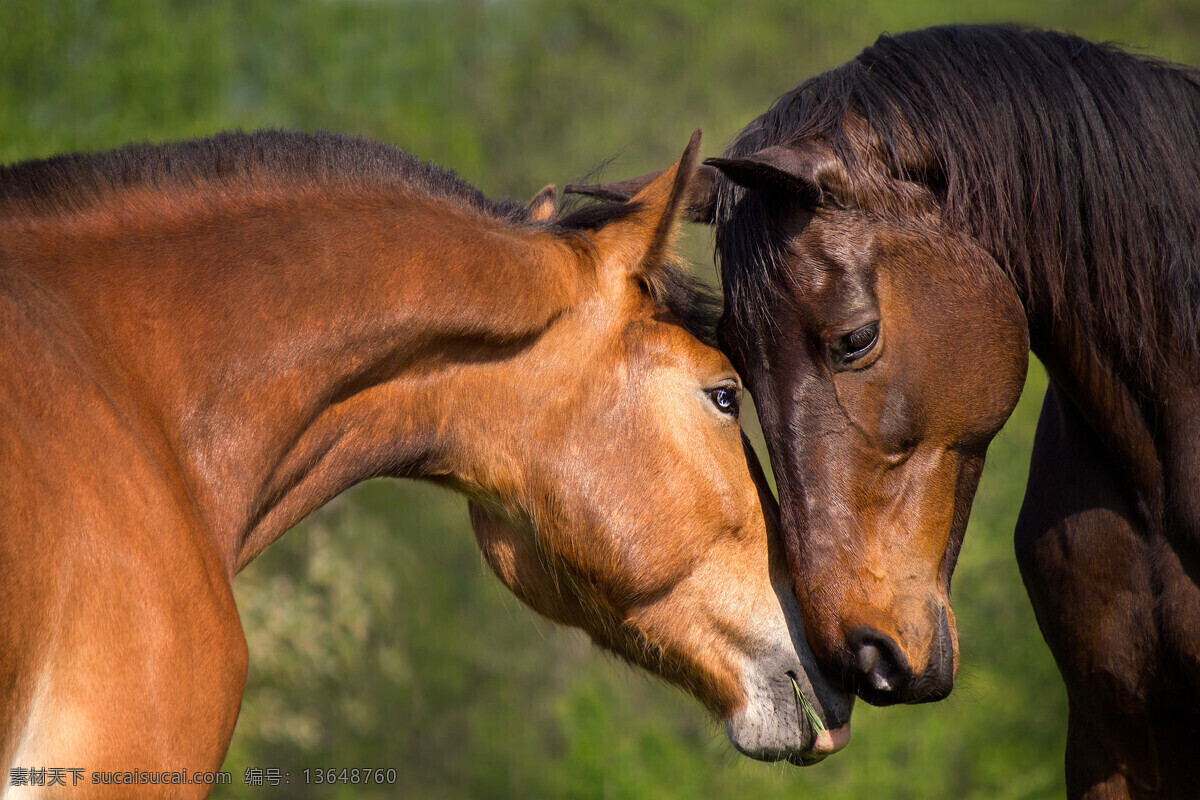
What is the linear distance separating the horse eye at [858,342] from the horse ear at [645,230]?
55 centimetres

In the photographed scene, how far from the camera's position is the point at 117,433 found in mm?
2230

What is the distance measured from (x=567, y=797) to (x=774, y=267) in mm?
11433

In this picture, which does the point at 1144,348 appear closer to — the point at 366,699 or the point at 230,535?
the point at 230,535

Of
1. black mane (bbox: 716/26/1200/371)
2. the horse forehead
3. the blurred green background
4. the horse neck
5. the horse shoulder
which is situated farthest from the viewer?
the blurred green background

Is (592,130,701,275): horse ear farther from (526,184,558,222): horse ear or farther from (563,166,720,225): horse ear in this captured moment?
(526,184,558,222): horse ear

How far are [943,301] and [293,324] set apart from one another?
166 centimetres

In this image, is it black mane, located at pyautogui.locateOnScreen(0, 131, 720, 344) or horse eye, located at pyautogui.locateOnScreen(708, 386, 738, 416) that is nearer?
black mane, located at pyautogui.locateOnScreen(0, 131, 720, 344)

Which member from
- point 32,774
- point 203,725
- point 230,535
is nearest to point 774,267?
point 230,535

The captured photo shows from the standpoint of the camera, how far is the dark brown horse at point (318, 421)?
210 cm

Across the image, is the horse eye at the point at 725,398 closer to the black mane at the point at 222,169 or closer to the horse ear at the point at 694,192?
the horse ear at the point at 694,192

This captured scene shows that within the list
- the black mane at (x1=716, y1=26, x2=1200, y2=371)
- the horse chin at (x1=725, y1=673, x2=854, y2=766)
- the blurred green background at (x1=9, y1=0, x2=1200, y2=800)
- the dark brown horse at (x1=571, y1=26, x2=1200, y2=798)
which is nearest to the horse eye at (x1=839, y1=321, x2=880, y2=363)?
the dark brown horse at (x1=571, y1=26, x2=1200, y2=798)

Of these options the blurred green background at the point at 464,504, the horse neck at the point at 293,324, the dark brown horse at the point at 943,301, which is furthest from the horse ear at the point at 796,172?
the blurred green background at the point at 464,504

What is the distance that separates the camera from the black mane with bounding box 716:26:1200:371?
9.14ft

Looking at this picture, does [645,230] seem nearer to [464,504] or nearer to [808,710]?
[808,710]
